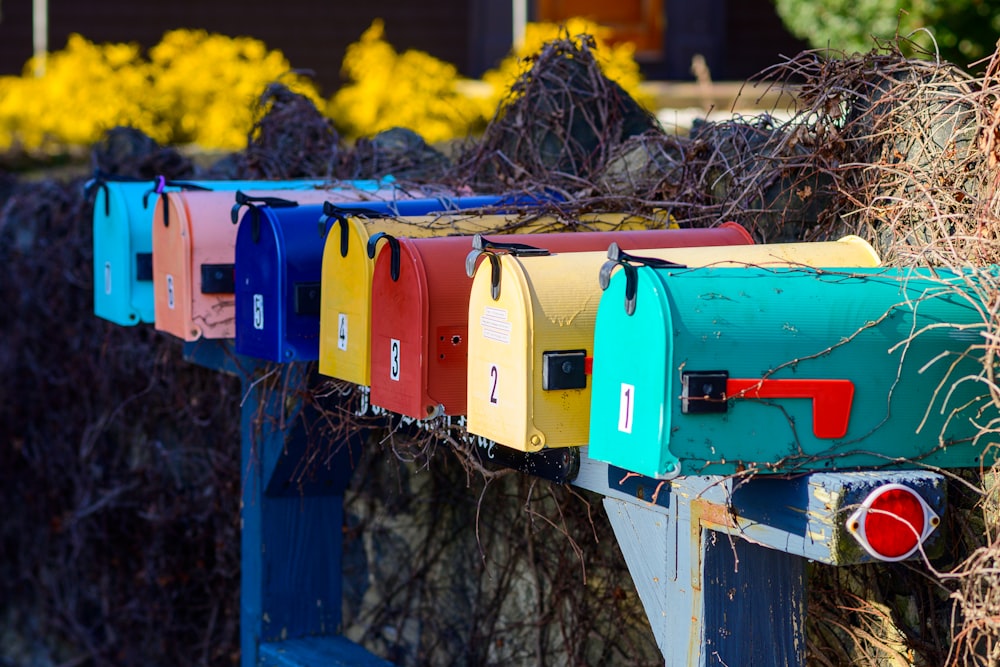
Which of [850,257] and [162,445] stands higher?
[850,257]

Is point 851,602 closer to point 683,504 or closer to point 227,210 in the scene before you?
point 683,504

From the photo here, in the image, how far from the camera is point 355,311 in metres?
2.51

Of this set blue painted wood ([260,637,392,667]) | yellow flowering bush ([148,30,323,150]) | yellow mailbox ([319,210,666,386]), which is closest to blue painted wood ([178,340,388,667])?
blue painted wood ([260,637,392,667])

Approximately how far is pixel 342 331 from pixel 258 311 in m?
0.32

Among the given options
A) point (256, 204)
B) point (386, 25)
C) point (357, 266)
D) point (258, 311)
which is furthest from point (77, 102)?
point (357, 266)

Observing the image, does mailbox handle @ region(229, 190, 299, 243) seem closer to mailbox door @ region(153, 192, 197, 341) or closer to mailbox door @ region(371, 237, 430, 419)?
mailbox door @ region(153, 192, 197, 341)

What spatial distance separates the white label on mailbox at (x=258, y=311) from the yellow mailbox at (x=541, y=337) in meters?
0.81

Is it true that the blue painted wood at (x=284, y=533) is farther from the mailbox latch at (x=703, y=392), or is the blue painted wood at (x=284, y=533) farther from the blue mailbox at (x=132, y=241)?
the mailbox latch at (x=703, y=392)

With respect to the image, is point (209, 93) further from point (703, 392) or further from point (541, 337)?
point (703, 392)

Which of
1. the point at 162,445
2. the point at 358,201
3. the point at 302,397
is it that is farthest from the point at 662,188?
the point at 162,445

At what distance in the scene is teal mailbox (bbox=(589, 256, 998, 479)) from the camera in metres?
1.81

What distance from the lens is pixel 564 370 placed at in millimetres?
2014

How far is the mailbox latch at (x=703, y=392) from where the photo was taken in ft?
5.89

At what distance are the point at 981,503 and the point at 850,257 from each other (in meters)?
0.45
